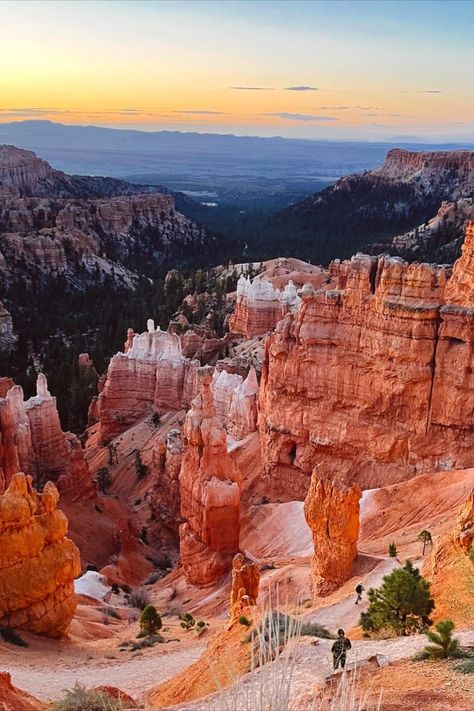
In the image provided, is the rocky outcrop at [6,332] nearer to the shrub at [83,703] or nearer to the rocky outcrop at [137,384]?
the rocky outcrop at [137,384]

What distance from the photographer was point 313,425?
2603cm

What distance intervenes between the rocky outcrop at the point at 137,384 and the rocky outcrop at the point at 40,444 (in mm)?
6281

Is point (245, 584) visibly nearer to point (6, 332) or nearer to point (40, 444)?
point (40, 444)

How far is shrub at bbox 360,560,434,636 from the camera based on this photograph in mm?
11609

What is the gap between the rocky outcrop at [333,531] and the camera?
672 inches

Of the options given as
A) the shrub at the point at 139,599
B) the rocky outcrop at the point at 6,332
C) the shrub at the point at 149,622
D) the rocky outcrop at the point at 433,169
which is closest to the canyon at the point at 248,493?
the shrub at the point at 139,599

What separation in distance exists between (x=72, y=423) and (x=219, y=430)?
22.9 meters

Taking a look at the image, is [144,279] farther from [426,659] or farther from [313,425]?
[426,659]

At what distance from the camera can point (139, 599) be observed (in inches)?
856

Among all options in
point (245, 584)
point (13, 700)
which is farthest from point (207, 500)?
point (13, 700)

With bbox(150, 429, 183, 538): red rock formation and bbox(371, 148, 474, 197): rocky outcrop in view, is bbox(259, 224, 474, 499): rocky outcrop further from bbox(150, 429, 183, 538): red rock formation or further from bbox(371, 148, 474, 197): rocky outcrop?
bbox(371, 148, 474, 197): rocky outcrop

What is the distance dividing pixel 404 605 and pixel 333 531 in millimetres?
5581

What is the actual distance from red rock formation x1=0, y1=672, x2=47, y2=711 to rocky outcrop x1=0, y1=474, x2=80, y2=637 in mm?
5385

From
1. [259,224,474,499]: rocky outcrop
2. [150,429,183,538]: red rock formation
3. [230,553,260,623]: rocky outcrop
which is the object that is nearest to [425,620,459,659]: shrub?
[230,553,260,623]: rocky outcrop
